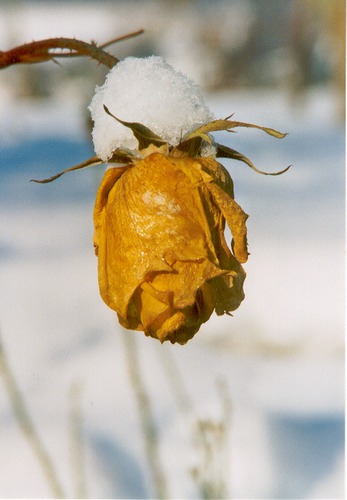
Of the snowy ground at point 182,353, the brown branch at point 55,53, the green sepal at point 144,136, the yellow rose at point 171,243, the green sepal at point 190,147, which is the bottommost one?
the snowy ground at point 182,353

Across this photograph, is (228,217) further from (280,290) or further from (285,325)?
(280,290)

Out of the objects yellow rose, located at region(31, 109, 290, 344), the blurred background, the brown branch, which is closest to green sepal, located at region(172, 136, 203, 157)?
yellow rose, located at region(31, 109, 290, 344)

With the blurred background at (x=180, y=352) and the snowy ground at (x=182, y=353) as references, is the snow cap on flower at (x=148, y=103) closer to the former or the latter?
the blurred background at (x=180, y=352)

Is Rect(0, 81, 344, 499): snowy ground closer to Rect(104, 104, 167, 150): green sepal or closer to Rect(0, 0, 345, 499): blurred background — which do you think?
Rect(0, 0, 345, 499): blurred background

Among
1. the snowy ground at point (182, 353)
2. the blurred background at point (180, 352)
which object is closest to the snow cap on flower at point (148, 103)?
the blurred background at point (180, 352)

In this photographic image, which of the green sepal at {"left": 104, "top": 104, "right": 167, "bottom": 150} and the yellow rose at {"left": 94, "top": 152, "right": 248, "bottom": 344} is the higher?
the green sepal at {"left": 104, "top": 104, "right": 167, "bottom": 150}

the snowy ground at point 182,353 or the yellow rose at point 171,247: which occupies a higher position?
the yellow rose at point 171,247
